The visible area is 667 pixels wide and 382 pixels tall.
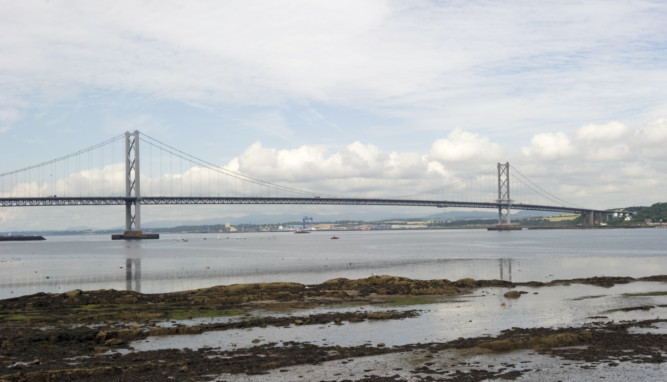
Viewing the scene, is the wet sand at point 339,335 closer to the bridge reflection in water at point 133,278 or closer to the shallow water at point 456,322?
the shallow water at point 456,322

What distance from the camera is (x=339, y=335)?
18156 mm

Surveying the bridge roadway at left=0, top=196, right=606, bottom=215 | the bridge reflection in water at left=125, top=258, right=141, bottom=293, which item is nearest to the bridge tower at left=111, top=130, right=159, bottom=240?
the bridge roadway at left=0, top=196, right=606, bottom=215

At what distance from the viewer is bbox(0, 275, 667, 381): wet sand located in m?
13.7

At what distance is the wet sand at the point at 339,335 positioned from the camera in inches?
539

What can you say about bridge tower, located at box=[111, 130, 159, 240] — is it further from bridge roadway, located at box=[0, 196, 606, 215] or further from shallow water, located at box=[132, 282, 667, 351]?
shallow water, located at box=[132, 282, 667, 351]

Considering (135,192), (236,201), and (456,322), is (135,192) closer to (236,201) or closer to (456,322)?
(236,201)

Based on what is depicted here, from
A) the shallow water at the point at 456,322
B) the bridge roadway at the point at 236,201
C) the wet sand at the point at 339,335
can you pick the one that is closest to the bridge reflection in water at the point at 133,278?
the wet sand at the point at 339,335

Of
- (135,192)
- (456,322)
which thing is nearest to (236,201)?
(135,192)

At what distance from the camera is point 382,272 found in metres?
42.3

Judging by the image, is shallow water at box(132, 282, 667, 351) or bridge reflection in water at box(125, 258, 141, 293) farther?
bridge reflection in water at box(125, 258, 141, 293)

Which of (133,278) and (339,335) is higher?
(339,335)

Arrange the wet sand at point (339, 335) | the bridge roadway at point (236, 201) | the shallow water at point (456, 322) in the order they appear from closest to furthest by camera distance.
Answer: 1. the wet sand at point (339, 335)
2. the shallow water at point (456, 322)
3. the bridge roadway at point (236, 201)

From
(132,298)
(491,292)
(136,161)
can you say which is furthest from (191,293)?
(136,161)

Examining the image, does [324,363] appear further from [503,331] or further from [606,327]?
[606,327]
